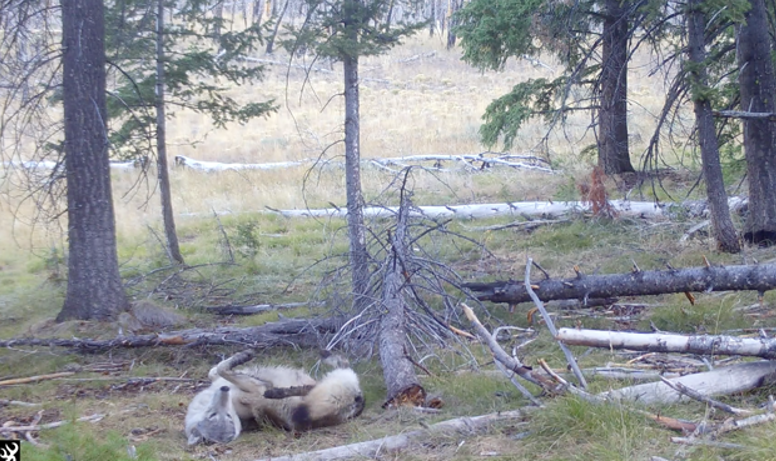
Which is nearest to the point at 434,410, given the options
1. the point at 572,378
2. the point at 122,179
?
the point at 572,378

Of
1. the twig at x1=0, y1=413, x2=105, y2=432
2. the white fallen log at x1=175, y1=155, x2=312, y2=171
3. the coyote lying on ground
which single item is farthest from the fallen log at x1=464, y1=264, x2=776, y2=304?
the white fallen log at x1=175, y1=155, x2=312, y2=171

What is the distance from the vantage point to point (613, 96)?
393 inches

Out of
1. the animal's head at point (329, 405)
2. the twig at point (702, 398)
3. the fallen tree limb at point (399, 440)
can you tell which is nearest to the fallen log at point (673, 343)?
the twig at point (702, 398)

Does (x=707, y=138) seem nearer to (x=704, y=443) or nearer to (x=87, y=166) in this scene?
(x=704, y=443)

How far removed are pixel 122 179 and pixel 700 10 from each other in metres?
18.0

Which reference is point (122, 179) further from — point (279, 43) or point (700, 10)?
point (700, 10)

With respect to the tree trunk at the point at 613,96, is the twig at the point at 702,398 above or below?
below

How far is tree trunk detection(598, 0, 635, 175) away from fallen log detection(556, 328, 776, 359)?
17.8 ft

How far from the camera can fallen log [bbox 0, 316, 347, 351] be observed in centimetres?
716

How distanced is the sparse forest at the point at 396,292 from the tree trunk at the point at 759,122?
0.10 ft

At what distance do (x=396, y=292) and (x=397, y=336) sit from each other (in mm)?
552

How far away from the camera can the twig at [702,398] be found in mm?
4477

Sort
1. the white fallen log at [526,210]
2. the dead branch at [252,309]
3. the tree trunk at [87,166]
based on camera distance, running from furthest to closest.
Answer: the white fallen log at [526,210] < the dead branch at [252,309] < the tree trunk at [87,166]

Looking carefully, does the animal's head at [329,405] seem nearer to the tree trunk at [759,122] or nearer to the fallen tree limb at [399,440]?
the fallen tree limb at [399,440]
